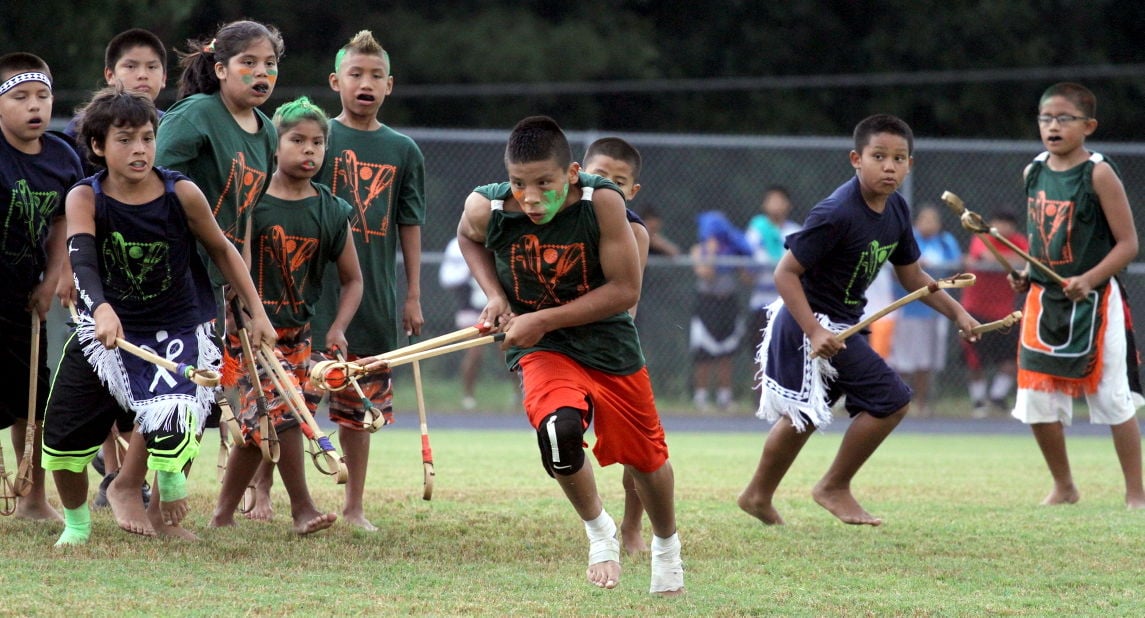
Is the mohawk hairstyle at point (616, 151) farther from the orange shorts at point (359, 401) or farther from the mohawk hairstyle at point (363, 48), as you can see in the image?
the orange shorts at point (359, 401)

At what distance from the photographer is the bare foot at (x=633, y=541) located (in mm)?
5781

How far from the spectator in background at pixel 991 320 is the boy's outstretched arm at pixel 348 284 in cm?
871

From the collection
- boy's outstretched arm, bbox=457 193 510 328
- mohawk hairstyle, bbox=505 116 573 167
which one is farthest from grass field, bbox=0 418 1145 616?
mohawk hairstyle, bbox=505 116 573 167

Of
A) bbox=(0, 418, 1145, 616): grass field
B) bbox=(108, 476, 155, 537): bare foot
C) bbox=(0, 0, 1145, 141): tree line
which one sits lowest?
bbox=(0, 418, 1145, 616): grass field

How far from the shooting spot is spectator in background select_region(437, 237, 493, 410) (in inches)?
528

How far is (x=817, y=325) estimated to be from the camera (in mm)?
6184

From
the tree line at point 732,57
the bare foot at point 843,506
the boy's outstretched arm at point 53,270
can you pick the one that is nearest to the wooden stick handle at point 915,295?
the bare foot at point 843,506

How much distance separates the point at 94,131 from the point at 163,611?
6.13ft

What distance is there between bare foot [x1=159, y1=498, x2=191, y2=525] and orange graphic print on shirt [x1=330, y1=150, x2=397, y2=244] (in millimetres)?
1428

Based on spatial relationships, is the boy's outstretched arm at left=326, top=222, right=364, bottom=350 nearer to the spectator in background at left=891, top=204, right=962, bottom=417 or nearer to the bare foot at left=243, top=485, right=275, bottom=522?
the bare foot at left=243, top=485, right=275, bottom=522

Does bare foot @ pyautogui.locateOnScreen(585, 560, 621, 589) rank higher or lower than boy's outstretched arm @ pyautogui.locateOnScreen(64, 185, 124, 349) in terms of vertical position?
lower

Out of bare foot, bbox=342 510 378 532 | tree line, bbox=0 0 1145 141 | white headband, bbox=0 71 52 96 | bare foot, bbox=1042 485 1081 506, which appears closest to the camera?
white headband, bbox=0 71 52 96

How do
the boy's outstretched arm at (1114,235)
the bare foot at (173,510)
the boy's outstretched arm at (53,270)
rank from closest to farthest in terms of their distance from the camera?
the bare foot at (173,510), the boy's outstretched arm at (53,270), the boy's outstretched arm at (1114,235)

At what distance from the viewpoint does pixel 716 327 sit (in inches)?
529
